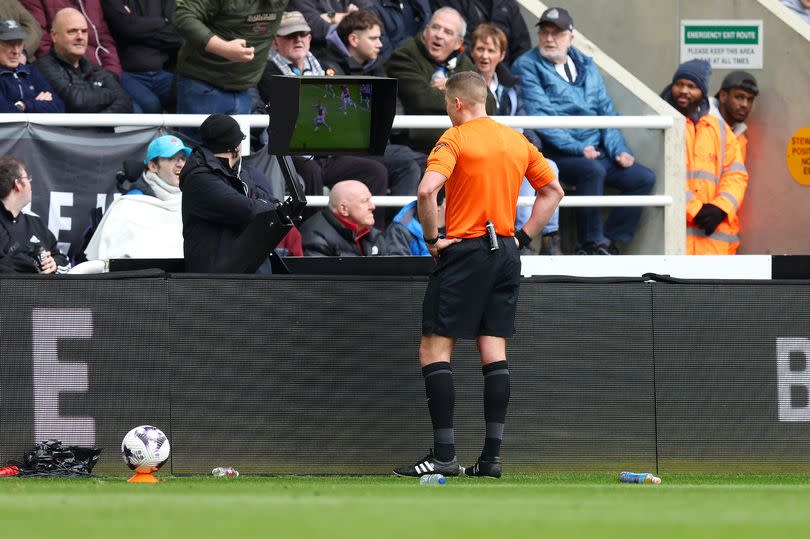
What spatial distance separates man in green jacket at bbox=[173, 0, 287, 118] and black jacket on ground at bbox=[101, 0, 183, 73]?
58cm

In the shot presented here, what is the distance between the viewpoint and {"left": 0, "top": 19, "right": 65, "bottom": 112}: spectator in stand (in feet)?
41.8

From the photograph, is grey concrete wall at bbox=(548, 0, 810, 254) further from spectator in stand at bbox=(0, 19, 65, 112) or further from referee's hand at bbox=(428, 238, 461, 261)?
referee's hand at bbox=(428, 238, 461, 261)

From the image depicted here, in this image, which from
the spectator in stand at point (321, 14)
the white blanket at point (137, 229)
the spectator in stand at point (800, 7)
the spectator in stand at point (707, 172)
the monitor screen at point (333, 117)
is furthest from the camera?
the spectator in stand at point (800, 7)

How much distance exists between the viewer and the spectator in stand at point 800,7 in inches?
678

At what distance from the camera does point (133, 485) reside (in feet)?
29.5

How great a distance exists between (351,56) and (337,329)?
431cm

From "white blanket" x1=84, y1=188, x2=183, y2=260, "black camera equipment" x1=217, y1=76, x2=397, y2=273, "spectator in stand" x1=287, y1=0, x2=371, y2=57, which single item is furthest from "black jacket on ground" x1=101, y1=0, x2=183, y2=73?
"black camera equipment" x1=217, y1=76, x2=397, y2=273

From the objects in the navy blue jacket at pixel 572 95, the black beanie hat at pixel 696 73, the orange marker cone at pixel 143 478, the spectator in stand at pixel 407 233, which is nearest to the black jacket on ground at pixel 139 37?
the spectator in stand at pixel 407 233

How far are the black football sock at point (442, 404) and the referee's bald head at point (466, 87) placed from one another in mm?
1594

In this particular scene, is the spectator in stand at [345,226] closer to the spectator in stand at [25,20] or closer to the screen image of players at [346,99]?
the screen image of players at [346,99]

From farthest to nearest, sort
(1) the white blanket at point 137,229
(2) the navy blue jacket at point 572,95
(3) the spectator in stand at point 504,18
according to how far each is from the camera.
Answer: (3) the spectator in stand at point 504,18 < (2) the navy blue jacket at point 572,95 < (1) the white blanket at point 137,229

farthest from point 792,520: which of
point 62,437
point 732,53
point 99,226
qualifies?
point 732,53

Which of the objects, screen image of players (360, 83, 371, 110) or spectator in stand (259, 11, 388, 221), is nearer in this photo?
screen image of players (360, 83, 371, 110)

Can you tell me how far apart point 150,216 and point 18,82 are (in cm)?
182
